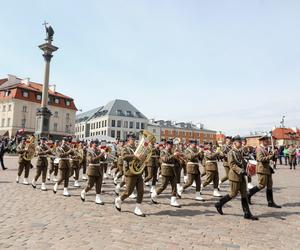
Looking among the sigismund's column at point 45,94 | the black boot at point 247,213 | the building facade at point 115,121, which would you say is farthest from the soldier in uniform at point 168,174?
the building facade at point 115,121

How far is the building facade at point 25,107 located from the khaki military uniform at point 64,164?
54023 mm

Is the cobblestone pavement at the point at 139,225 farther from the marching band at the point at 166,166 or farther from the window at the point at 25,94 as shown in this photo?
the window at the point at 25,94

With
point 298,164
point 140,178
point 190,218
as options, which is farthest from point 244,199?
point 298,164

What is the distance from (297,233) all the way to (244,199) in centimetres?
155

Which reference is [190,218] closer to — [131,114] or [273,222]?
[273,222]

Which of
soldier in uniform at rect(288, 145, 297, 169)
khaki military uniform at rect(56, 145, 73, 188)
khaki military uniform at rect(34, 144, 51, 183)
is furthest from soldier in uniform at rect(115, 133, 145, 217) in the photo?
soldier in uniform at rect(288, 145, 297, 169)

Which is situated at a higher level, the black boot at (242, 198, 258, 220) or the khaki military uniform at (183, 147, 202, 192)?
the khaki military uniform at (183, 147, 202, 192)

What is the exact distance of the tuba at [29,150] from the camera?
1340 centimetres

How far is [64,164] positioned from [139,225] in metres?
5.11

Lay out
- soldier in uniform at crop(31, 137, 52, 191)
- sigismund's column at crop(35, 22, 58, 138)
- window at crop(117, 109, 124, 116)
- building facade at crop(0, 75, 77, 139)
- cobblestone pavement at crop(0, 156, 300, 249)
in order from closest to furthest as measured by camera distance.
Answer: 1. cobblestone pavement at crop(0, 156, 300, 249)
2. soldier in uniform at crop(31, 137, 52, 191)
3. sigismund's column at crop(35, 22, 58, 138)
4. building facade at crop(0, 75, 77, 139)
5. window at crop(117, 109, 124, 116)

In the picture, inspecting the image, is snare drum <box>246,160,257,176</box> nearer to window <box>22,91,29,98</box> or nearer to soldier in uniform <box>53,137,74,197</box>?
soldier in uniform <box>53,137,74,197</box>

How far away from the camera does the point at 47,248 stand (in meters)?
5.29

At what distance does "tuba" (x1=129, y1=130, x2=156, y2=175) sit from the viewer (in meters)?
8.32

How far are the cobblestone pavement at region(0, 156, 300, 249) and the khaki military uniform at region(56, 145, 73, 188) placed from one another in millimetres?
845
